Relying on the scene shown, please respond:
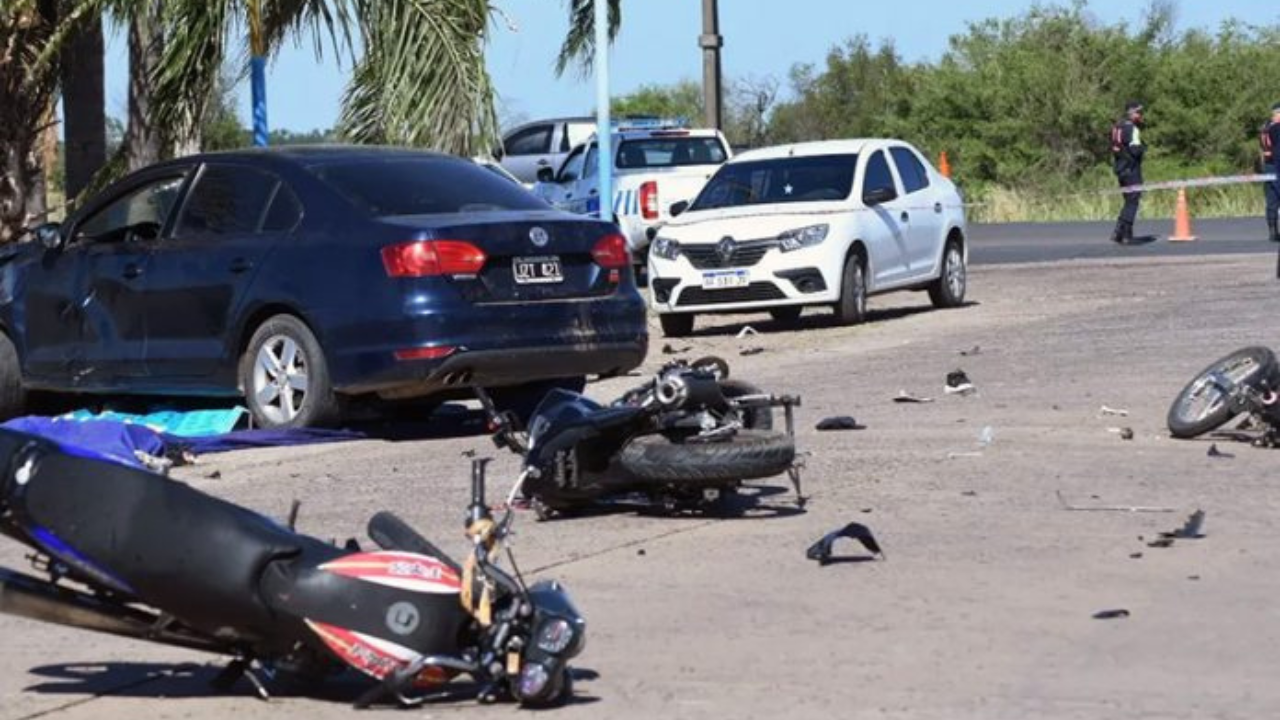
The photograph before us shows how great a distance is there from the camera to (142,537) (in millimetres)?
6559

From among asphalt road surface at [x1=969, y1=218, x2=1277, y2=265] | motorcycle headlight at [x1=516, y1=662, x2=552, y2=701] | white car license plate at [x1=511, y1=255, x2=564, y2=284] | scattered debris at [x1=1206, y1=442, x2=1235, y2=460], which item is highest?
white car license plate at [x1=511, y1=255, x2=564, y2=284]

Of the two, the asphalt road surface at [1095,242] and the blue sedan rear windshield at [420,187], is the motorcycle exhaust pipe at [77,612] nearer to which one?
the blue sedan rear windshield at [420,187]

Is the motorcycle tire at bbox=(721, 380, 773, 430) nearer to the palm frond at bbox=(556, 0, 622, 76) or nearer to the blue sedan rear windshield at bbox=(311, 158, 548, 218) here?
the blue sedan rear windshield at bbox=(311, 158, 548, 218)

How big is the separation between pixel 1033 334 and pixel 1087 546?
9903 mm

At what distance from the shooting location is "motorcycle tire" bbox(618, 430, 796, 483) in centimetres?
963

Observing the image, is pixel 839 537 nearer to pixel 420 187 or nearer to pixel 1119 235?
pixel 420 187

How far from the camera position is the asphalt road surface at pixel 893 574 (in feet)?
23.0

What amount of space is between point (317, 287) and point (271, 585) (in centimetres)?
638

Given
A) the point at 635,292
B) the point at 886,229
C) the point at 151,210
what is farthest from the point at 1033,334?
the point at 151,210

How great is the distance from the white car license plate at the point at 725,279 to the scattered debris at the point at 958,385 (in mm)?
5559

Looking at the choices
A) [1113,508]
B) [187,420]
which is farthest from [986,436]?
[187,420]

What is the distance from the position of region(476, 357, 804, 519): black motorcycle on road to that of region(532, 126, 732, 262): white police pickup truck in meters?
16.6

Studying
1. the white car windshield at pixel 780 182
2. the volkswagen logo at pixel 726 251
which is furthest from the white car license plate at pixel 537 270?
the white car windshield at pixel 780 182

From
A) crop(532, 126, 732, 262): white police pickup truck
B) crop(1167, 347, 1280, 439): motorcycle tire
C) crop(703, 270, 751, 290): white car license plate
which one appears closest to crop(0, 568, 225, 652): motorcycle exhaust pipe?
crop(1167, 347, 1280, 439): motorcycle tire
